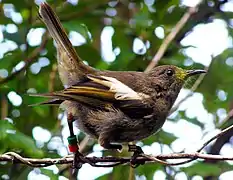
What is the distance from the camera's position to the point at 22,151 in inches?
177

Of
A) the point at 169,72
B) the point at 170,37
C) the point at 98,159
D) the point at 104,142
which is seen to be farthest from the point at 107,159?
the point at 170,37

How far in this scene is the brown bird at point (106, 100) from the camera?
414 cm

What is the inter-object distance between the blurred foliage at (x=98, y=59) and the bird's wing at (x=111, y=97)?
576 millimetres

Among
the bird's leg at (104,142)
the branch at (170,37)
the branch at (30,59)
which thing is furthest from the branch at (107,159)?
the branch at (170,37)

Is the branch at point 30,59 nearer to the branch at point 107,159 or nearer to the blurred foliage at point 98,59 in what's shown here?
the blurred foliage at point 98,59

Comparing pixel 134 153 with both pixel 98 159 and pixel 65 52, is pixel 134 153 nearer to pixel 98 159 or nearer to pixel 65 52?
pixel 98 159

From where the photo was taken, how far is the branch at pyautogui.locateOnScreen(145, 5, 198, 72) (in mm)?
5184

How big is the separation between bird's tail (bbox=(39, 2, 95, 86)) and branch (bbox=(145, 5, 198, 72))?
30.4 inches

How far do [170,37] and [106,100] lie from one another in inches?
51.0

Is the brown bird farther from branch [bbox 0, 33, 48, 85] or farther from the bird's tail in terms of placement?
branch [bbox 0, 33, 48, 85]

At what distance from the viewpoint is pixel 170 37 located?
5305 mm

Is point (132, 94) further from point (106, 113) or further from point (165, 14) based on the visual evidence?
point (165, 14)

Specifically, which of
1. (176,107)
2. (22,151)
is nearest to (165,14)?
(176,107)

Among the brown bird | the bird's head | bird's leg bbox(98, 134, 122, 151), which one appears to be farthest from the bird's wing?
A: the bird's head
